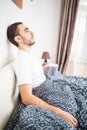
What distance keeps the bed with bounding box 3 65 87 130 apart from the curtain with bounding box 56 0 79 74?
166 centimetres

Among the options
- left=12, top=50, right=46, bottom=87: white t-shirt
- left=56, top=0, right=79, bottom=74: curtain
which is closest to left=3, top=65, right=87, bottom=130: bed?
left=12, top=50, right=46, bottom=87: white t-shirt

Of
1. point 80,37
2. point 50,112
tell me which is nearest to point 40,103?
point 50,112

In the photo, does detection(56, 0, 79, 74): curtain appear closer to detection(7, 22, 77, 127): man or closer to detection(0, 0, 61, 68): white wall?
detection(0, 0, 61, 68): white wall

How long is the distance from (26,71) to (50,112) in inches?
17.3

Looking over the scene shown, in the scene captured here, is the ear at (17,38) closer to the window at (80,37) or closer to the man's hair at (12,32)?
the man's hair at (12,32)

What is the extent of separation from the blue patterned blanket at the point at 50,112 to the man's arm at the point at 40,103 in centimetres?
6

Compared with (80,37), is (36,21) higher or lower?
higher

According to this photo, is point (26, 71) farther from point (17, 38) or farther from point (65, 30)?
point (65, 30)

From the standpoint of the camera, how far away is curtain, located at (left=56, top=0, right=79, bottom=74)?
330 centimetres

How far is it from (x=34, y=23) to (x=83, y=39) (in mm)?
1170

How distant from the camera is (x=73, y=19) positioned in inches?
131

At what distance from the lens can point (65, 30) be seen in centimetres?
342

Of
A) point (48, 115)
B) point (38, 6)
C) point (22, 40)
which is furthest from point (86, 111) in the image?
point (38, 6)

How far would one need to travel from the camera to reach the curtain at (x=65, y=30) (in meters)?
3.30
